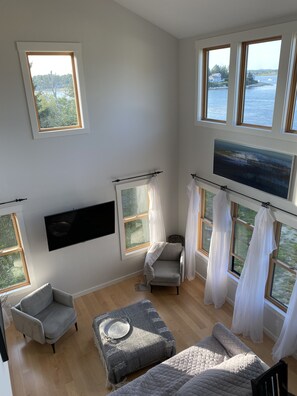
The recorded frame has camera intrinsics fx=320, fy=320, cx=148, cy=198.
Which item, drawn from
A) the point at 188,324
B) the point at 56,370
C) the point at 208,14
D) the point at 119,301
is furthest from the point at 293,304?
the point at 208,14

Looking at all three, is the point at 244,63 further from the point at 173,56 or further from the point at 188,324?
the point at 188,324

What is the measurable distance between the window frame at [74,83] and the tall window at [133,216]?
1.36 meters

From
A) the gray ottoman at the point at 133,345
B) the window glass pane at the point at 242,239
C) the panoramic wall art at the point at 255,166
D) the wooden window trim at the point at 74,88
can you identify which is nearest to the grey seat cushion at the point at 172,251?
the window glass pane at the point at 242,239

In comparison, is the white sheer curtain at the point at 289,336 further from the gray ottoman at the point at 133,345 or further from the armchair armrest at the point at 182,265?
the armchair armrest at the point at 182,265

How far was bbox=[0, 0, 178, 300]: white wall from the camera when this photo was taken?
463cm

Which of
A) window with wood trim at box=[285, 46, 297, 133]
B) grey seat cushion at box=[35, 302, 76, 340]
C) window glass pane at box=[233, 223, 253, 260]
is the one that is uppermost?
window with wood trim at box=[285, 46, 297, 133]

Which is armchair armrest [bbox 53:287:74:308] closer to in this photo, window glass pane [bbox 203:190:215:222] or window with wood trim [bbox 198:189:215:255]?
window with wood trim [bbox 198:189:215:255]

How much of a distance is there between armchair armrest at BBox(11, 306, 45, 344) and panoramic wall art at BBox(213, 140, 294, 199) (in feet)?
12.2

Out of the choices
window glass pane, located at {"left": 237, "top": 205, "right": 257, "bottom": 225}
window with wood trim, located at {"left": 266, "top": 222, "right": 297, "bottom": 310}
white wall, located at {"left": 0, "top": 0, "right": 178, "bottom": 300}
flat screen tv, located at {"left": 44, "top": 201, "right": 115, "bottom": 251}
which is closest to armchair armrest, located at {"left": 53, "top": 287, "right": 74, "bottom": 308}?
white wall, located at {"left": 0, "top": 0, "right": 178, "bottom": 300}

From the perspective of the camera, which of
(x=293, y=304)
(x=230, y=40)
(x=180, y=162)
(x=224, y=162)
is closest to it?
(x=293, y=304)

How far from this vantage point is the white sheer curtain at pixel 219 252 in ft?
17.3

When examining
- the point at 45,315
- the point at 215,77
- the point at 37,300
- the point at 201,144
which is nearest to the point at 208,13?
the point at 215,77

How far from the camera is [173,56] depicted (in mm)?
5715

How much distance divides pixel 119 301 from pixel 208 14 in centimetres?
497
